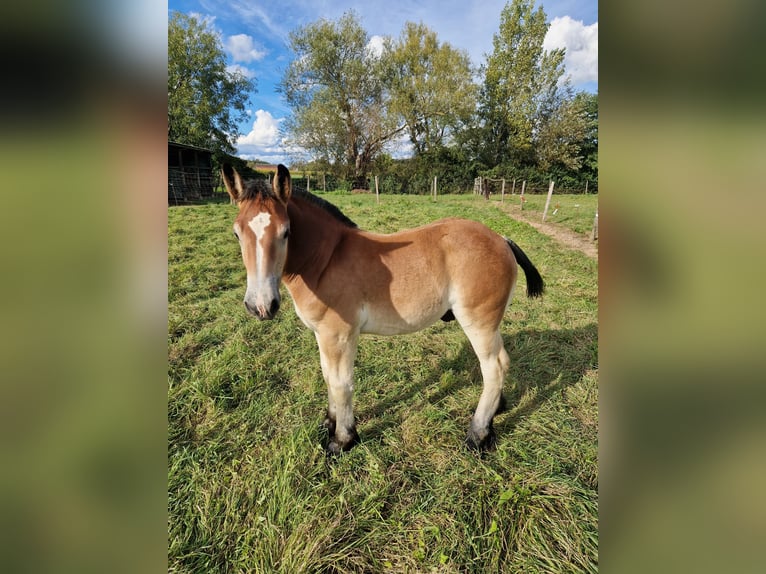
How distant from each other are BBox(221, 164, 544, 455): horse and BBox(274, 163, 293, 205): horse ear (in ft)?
0.43

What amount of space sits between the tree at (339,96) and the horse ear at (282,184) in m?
27.9

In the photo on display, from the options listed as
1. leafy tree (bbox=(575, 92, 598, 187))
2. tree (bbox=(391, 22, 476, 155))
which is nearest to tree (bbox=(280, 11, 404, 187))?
tree (bbox=(391, 22, 476, 155))

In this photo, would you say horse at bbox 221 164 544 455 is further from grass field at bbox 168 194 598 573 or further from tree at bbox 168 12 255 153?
tree at bbox 168 12 255 153

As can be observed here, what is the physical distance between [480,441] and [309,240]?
2.11 metres

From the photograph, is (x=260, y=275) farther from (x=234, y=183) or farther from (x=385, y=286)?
(x=385, y=286)

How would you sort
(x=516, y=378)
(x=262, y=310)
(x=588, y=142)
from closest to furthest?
(x=262, y=310) → (x=516, y=378) → (x=588, y=142)

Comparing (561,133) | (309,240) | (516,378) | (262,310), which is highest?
(561,133)

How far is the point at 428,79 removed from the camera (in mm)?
28391

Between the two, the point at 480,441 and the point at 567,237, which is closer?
the point at 480,441

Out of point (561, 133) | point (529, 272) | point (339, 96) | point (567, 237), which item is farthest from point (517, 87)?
point (529, 272)

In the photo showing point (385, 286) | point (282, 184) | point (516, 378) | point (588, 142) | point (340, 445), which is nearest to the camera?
point (282, 184)
